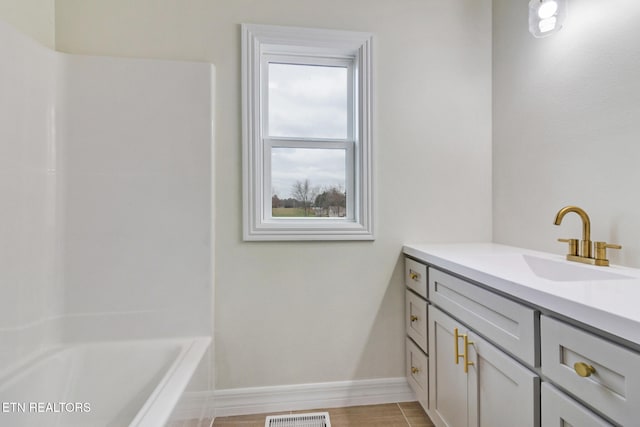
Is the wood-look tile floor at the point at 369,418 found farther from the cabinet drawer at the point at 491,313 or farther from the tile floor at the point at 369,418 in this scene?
the cabinet drawer at the point at 491,313

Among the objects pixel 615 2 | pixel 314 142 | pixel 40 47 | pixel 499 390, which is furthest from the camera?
pixel 314 142

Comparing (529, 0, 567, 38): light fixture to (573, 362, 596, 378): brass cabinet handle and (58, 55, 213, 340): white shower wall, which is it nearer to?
(573, 362, 596, 378): brass cabinet handle

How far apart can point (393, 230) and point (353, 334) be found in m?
0.64

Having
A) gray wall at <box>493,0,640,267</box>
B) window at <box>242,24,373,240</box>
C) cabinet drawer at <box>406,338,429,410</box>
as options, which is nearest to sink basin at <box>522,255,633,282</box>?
gray wall at <box>493,0,640,267</box>

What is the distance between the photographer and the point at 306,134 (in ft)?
6.39

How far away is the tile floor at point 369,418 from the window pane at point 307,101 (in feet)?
5.11

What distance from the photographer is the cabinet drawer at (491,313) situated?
973 mm

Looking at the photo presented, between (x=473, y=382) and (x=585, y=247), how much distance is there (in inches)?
27.7

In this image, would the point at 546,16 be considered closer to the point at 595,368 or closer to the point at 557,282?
the point at 557,282

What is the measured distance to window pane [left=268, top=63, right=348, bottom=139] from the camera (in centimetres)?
192

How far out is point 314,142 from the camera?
1.94 metres

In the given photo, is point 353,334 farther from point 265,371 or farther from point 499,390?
point 499,390

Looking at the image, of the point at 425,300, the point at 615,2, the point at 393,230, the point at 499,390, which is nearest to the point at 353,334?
the point at 425,300

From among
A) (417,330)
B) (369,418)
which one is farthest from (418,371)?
(369,418)
